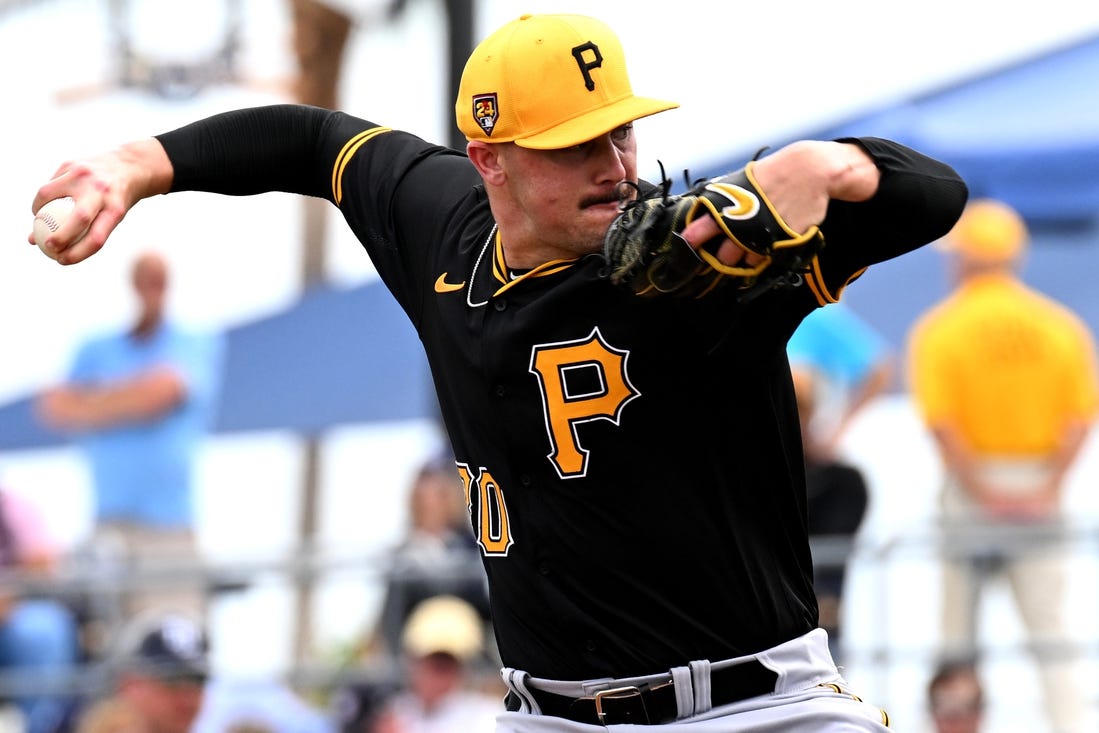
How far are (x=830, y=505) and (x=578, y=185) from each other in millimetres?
4384

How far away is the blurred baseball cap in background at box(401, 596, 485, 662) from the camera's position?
24.6ft

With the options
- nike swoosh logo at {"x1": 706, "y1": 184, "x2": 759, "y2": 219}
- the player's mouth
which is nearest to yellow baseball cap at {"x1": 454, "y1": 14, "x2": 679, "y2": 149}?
the player's mouth

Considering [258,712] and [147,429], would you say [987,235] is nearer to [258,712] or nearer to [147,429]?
[258,712]

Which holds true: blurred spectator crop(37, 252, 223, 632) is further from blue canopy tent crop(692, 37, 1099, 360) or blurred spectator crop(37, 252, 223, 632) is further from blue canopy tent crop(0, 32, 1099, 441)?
blue canopy tent crop(692, 37, 1099, 360)

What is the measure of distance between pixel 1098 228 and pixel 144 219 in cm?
529

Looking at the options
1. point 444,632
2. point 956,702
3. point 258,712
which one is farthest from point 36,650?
point 956,702

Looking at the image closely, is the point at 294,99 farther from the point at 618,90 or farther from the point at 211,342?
the point at 618,90

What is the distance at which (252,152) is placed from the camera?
173 inches

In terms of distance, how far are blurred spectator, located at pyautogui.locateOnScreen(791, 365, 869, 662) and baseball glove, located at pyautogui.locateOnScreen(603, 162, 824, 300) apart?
4.45 meters

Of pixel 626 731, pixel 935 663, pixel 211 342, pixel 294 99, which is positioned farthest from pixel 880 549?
pixel 294 99

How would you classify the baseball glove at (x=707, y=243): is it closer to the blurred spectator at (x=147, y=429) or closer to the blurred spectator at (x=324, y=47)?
the blurred spectator at (x=147, y=429)

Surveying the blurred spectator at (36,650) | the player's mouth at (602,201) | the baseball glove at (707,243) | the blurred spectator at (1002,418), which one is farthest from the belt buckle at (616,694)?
the blurred spectator at (36,650)

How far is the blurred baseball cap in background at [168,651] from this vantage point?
6.69m

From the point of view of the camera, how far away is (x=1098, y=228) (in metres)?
9.30
